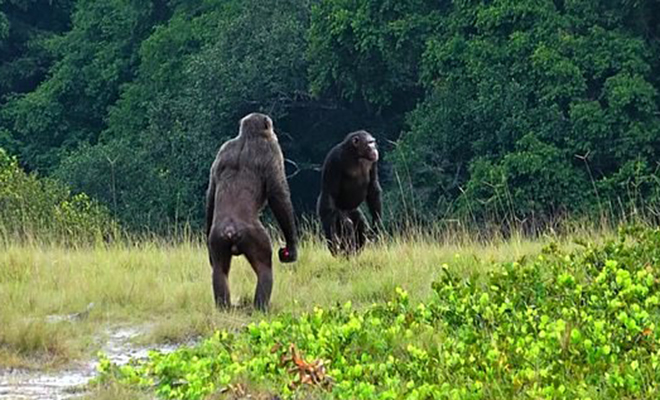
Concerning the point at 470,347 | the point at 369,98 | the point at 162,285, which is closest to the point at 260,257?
the point at 162,285

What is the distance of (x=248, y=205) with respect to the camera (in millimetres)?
8539

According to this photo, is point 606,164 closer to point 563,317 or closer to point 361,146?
point 361,146

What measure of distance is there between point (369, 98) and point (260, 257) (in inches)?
780

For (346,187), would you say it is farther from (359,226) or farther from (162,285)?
(162,285)

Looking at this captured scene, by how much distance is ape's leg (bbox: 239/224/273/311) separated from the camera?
8414 millimetres

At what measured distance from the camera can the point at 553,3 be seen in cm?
2527

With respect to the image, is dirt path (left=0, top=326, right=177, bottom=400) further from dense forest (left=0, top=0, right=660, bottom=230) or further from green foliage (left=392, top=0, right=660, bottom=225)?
green foliage (left=392, top=0, right=660, bottom=225)

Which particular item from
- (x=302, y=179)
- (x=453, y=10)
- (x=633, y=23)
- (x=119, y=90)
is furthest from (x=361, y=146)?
(x=119, y=90)

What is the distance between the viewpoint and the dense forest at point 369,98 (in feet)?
75.1

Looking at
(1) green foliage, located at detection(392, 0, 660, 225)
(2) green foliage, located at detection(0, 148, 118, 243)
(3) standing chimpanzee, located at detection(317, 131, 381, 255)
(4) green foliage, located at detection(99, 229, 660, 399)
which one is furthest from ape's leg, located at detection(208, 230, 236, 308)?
(1) green foliage, located at detection(392, 0, 660, 225)

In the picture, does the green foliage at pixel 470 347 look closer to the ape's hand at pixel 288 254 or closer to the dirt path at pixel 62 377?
the dirt path at pixel 62 377

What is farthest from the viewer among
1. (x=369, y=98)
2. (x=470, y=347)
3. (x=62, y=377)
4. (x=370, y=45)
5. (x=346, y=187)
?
(x=369, y=98)

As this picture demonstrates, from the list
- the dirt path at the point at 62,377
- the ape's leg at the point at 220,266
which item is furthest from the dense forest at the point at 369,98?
the dirt path at the point at 62,377

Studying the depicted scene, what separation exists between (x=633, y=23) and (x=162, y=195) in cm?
1060
